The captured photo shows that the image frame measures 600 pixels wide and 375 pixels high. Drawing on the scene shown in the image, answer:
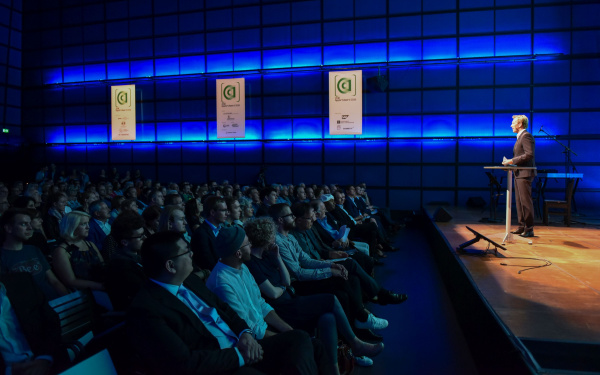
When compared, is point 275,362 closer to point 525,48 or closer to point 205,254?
point 205,254

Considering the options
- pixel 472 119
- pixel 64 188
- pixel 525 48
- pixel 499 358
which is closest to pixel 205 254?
pixel 499 358

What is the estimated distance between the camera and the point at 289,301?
2.71 m

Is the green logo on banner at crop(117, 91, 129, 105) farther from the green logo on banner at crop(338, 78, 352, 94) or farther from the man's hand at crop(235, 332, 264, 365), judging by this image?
the man's hand at crop(235, 332, 264, 365)

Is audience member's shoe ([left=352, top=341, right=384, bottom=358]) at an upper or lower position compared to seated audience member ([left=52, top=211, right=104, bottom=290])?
lower

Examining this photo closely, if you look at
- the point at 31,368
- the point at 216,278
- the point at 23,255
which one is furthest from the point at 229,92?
the point at 31,368

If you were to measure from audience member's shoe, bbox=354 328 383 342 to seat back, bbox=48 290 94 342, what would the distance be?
1925 millimetres

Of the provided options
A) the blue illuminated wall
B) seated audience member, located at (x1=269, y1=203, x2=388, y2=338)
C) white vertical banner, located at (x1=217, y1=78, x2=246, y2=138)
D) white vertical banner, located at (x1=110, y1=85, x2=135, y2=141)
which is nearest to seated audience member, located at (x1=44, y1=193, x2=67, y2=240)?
seated audience member, located at (x1=269, y1=203, x2=388, y2=338)

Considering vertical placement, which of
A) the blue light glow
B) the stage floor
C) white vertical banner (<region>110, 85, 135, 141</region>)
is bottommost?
the stage floor

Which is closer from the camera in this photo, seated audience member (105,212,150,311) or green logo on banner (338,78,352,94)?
seated audience member (105,212,150,311)

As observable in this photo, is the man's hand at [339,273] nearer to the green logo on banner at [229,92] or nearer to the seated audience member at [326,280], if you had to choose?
the seated audience member at [326,280]

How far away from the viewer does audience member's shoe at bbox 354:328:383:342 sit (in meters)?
3.18

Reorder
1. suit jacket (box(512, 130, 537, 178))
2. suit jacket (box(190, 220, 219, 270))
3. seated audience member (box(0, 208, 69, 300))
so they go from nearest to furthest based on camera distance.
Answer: seated audience member (box(0, 208, 69, 300)), suit jacket (box(190, 220, 219, 270)), suit jacket (box(512, 130, 537, 178))

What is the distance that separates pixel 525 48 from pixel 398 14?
3.27 m

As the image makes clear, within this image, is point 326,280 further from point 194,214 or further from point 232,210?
point 194,214
